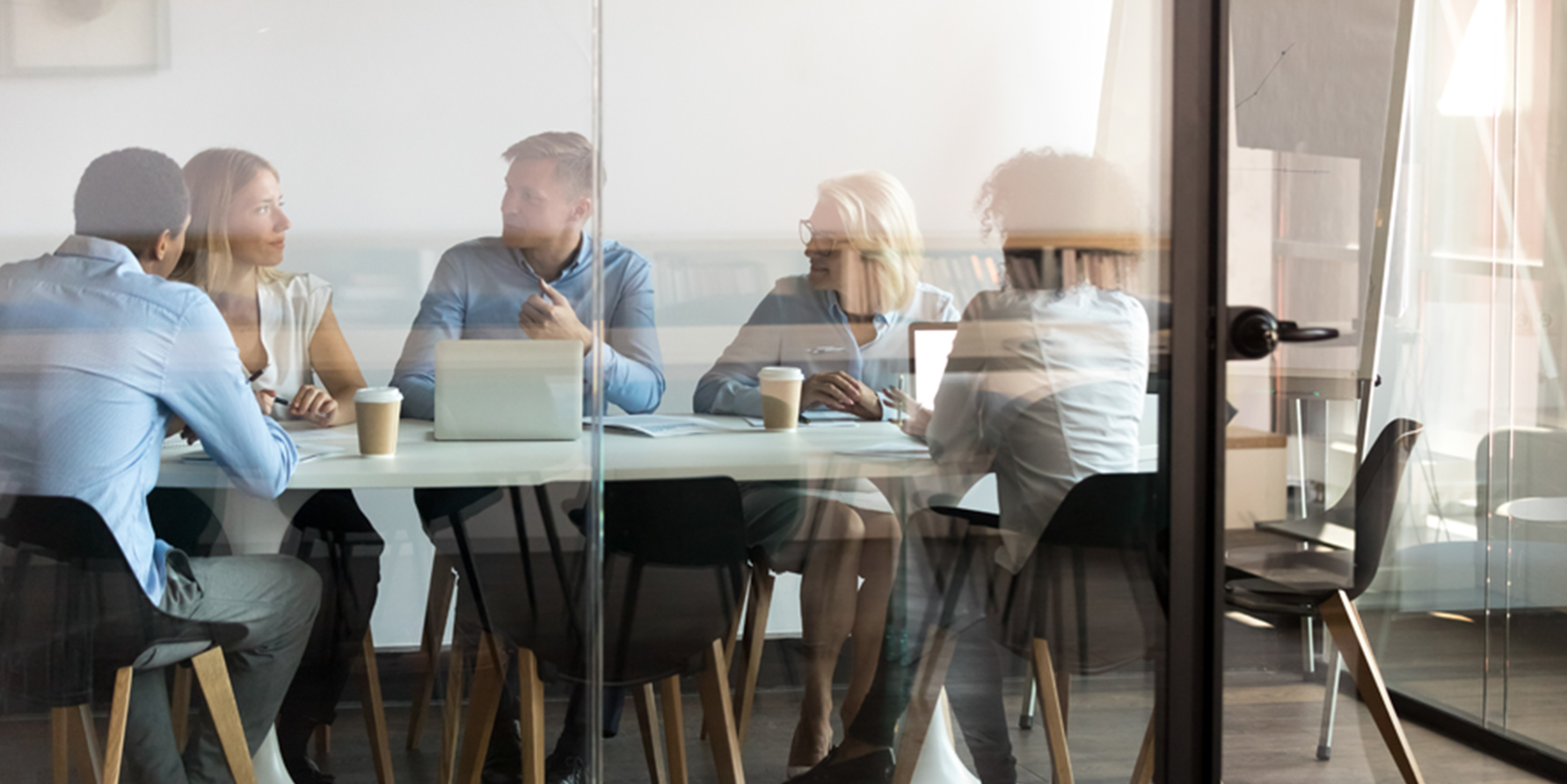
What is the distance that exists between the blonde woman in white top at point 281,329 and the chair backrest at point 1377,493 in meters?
1.82

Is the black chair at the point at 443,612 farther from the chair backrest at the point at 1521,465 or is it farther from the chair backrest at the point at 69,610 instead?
the chair backrest at the point at 1521,465

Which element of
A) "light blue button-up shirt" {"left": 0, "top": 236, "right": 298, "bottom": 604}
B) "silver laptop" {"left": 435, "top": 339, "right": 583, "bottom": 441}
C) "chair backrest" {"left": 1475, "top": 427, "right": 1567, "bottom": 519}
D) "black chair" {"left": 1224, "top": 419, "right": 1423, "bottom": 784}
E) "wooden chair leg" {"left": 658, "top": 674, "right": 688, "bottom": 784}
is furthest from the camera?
"chair backrest" {"left": 1475, "top": 427, "right": 1567, "bottom": 519}

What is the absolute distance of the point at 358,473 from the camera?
71.1 inches

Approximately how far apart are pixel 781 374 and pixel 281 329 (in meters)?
0.79

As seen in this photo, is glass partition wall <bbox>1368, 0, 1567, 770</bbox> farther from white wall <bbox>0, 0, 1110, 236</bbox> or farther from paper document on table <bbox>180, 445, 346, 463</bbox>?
paper document on table <bbox>180, 445, 346, 463</bbox>

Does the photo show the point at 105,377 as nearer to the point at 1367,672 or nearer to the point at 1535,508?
the point at 1367,672

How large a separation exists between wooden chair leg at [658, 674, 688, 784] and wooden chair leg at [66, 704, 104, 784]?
873mm

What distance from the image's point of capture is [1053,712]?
2.10m

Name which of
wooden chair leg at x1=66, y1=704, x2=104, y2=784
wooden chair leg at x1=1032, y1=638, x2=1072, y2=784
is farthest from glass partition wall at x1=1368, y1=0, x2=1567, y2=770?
wooden chair leg at x1=66, y1=704, x2=104, y2=784

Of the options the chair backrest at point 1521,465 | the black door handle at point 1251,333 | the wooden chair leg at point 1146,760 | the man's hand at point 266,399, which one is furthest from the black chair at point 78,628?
the chair backrest at point 1521,465

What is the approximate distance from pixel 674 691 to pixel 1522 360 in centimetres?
192

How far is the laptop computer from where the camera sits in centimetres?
196

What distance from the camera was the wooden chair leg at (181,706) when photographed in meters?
1.81

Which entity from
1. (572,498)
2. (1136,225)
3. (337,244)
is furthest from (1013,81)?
(337,244)
